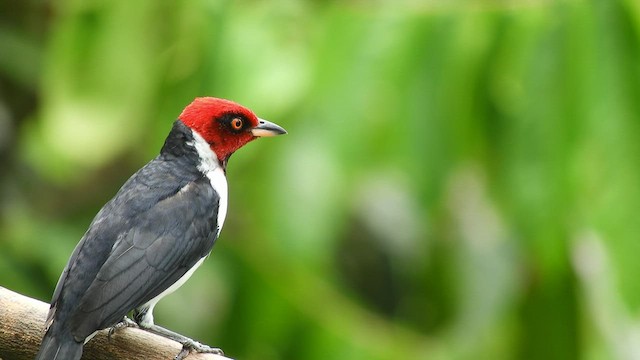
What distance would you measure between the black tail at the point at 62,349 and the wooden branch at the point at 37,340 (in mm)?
227

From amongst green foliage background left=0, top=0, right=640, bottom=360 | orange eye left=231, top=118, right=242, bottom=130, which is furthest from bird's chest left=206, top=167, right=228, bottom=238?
green foliage background left=0, top=0, right=640, bottom=360

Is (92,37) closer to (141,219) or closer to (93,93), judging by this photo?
(93,93)

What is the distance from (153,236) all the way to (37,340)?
362mm

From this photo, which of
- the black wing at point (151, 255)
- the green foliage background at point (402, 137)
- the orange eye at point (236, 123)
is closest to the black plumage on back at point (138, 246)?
the black wing at point (151, 255)

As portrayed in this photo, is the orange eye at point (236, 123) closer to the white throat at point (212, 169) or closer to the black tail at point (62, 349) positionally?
the white throat at point (212, 169)

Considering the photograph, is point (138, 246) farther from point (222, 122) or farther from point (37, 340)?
point (222, 122)

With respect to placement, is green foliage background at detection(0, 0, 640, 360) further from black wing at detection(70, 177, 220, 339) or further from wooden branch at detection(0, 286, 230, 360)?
wooden branch at detection(0, 286, 230, 360)

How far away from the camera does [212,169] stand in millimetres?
3240

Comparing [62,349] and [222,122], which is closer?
[62,349]

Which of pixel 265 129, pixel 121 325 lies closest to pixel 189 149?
pixel 265 129

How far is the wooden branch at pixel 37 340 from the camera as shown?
2957mm

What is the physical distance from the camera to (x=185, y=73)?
13.1ft

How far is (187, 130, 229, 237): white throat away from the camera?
318cm

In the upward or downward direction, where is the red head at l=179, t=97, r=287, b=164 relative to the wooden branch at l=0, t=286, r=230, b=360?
upward
